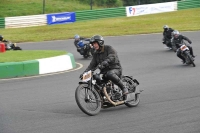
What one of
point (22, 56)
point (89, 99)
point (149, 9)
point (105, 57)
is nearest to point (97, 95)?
point (89, 99)

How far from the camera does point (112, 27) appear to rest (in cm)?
3778

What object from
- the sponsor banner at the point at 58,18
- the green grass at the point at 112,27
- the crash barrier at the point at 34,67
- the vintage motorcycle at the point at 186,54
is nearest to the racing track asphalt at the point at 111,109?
the vintage motorcycle at the point at 186,54

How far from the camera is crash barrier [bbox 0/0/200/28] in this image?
40.1 m

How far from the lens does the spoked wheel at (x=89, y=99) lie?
9266mm

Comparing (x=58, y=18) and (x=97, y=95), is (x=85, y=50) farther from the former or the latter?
(x=58, y=18)

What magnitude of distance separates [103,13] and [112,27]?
5.13 metres

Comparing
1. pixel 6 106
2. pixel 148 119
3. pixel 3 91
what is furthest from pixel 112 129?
pixel 3 91

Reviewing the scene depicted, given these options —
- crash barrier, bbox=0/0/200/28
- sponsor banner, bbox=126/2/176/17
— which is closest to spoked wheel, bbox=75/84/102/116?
crash barrier, bbox=0/0/200/28

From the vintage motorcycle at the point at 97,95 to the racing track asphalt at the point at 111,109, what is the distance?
16cm

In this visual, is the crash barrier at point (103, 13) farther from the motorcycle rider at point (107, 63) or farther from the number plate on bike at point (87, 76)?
the number plate on bike at point (87, 76)

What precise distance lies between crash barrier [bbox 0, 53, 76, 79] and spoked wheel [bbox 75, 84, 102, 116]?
18.4ft

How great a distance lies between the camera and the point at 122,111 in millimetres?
9797

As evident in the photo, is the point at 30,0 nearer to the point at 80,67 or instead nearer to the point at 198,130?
the point at 80,67

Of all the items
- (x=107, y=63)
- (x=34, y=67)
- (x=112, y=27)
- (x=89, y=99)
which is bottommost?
(x=112, y=27)
